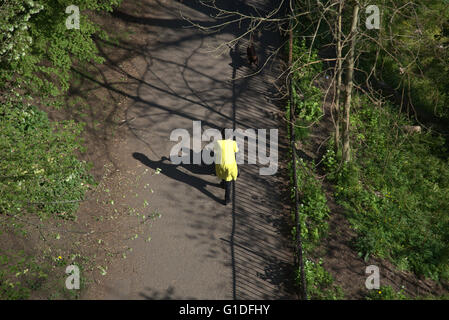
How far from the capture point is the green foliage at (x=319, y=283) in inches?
333

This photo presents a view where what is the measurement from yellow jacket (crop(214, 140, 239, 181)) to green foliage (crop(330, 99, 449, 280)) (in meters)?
3.05

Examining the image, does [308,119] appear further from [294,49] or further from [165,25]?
[165,25]

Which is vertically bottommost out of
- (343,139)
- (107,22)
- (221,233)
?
(221,233)

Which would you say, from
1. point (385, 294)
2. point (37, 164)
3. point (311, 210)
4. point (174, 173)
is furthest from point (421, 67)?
point (37, 164)

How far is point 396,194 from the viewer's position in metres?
10.6

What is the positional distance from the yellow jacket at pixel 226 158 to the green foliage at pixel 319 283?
2.59m

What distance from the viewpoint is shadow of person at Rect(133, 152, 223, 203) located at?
9969 mm

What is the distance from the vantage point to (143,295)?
811 centimetres

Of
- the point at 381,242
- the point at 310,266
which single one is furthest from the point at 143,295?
the point at 381,242

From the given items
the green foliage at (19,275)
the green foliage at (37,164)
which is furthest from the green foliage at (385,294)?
the green foliage at (19,275)

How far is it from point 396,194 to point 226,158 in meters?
4.79

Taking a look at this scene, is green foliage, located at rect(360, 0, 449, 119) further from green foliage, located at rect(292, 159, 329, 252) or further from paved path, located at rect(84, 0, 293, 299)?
green foliage, located at rect(292, 159, 329, 252)

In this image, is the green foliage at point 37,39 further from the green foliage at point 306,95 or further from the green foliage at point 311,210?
the green foliage at point 311,210

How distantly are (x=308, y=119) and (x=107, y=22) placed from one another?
25.3ft
